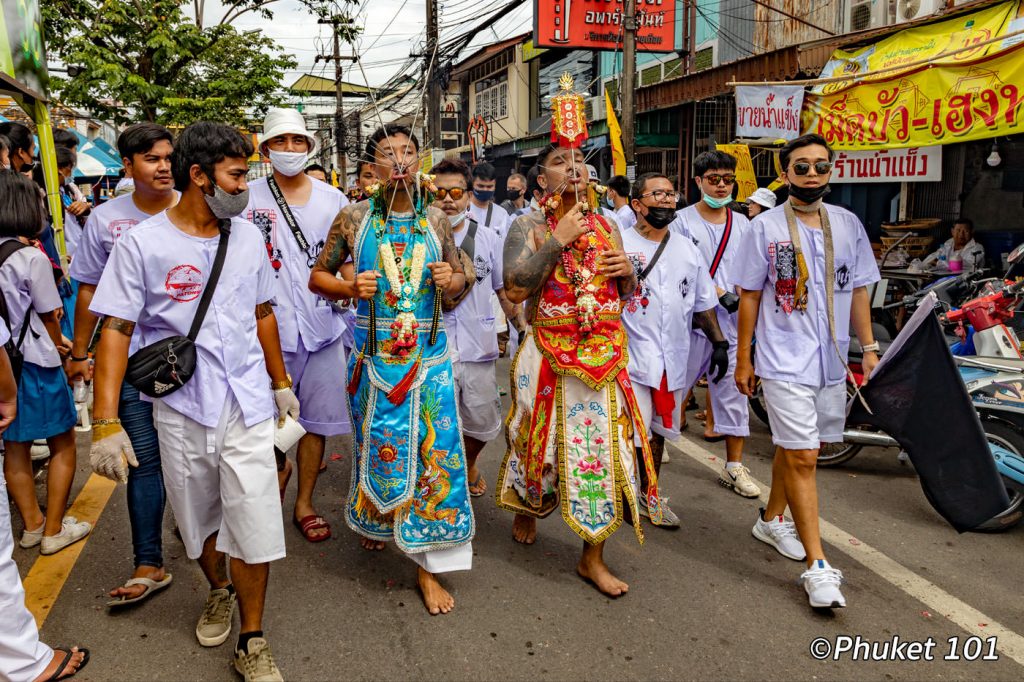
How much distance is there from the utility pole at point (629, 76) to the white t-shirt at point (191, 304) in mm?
9473

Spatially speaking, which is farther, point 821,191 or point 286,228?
point 286,228

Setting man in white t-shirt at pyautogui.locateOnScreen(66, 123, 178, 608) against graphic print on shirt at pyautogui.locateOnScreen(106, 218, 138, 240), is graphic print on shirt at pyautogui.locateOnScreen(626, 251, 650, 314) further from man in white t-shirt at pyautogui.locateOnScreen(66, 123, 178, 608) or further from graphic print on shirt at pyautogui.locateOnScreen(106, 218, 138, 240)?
graphic print on shirt at pyautogui.locateOnScreen(106, 218, 138, 240)

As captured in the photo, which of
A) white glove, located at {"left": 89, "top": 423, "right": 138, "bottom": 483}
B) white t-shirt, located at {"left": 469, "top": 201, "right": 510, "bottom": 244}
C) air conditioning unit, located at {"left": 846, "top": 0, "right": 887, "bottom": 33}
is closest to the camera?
white glove, located at {"left": 89, "top": 423, "right": 138, "bottom": 483}

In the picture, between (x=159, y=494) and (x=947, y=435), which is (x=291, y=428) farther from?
(x=947, y=435)

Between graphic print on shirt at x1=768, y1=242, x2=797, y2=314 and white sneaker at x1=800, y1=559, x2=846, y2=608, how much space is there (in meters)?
1.15

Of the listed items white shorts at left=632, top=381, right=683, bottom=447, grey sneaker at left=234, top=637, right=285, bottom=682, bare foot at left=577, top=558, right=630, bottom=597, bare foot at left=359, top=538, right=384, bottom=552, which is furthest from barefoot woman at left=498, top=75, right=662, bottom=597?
grey sneaker at left=234, top=637, right=285, bottom=682

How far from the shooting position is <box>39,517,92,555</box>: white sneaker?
→ 406 centimetres

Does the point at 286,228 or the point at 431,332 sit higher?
the point at 286,228

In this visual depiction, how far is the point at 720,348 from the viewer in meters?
4.33

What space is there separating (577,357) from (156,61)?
48.9 feet

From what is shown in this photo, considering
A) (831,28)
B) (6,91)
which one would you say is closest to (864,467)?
(6,91)

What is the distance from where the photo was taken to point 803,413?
11.9 ft

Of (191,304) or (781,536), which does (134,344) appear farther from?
(781,536)

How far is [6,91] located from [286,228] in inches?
160
